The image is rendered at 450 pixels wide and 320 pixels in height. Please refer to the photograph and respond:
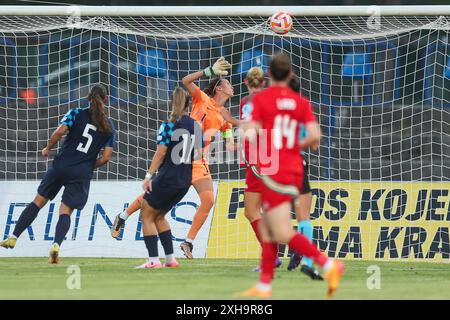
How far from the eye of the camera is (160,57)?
17188mm

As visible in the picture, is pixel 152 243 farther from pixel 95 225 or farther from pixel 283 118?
pixel 283 118

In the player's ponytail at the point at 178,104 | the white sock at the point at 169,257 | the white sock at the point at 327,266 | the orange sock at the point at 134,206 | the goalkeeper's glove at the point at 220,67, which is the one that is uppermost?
the goalkeeper's glove at the point at 220,67

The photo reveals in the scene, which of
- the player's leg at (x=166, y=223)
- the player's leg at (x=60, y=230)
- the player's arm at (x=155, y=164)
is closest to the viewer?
the player's arm at (x=155, y=164)

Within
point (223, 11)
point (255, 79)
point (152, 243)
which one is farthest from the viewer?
point (223, 11)

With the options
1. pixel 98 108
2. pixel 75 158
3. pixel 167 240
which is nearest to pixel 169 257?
pixel 167 240

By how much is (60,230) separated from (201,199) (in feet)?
6.14

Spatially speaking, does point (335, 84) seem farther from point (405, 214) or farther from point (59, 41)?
point (59, 41)

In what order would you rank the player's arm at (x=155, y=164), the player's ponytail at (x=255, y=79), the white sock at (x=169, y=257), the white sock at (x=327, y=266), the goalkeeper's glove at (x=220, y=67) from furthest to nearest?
the goalkeeper's glove at (x=220, y=67) < the white sock at (x=169, y=257) < the player's arm at (x=155, y=164) < the player's ponytail at (x=255, y=79) < the white sock at (x=327, y=266)

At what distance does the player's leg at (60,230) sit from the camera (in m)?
13.2

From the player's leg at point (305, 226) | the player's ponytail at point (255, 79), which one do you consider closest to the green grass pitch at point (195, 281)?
the player's leg at point (305, 226)

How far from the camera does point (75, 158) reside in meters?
13.5

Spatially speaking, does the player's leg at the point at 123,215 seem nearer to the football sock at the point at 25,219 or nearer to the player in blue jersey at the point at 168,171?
the football sock at the point at 25,219

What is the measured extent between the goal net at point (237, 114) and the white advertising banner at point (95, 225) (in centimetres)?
1

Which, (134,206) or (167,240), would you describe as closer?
(167,240)
